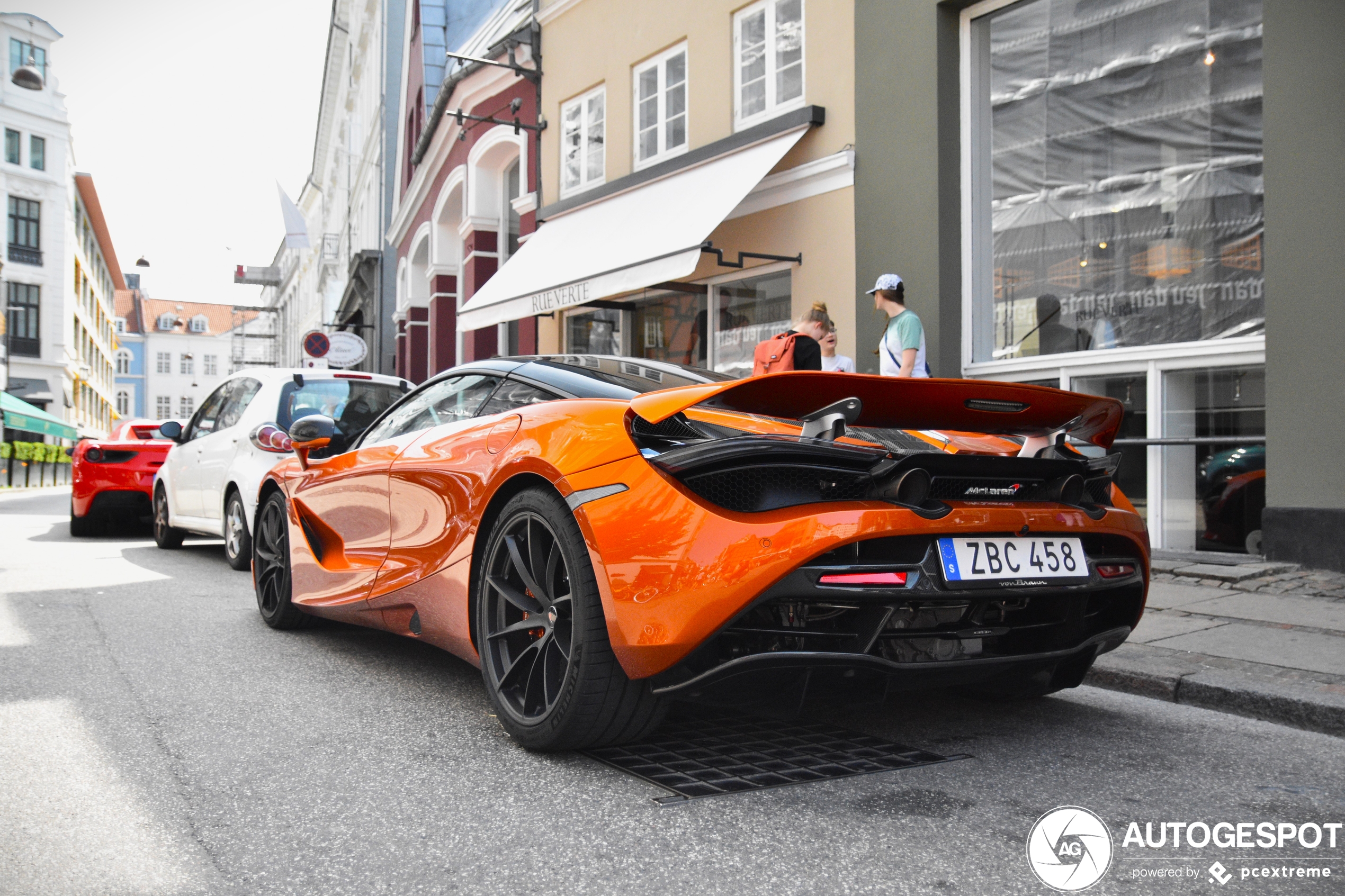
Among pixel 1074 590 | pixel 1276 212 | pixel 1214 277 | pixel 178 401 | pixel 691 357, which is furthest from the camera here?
pixel 178 401

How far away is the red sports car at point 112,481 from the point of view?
10812 mm

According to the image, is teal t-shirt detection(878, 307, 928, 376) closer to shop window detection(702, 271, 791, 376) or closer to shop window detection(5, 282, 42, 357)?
shop window detection(702, 271, 791, 376)

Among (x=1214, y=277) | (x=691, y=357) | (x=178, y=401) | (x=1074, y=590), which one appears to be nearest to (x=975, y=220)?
(x=1214, y=277)

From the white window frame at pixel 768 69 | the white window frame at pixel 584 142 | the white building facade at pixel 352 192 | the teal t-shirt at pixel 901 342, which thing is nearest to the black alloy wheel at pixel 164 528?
the teal t-shirt at pixel 901 342

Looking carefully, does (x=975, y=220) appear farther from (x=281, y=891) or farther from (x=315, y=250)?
(x=315, y=250)

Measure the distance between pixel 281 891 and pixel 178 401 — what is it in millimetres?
108519

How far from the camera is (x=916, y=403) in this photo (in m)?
3.11

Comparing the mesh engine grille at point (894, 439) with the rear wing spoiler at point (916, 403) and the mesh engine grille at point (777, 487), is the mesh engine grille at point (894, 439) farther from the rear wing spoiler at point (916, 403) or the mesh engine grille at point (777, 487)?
the mesh engine grille at point (777, 487)

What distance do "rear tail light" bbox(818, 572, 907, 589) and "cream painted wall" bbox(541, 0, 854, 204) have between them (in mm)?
7480

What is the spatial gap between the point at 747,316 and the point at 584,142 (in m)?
4.52

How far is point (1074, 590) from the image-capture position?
3.04 meters

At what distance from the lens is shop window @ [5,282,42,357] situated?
172 feet

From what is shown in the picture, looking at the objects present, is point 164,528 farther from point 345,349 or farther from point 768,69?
point 345,349

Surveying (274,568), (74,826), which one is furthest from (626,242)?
(74,826)
